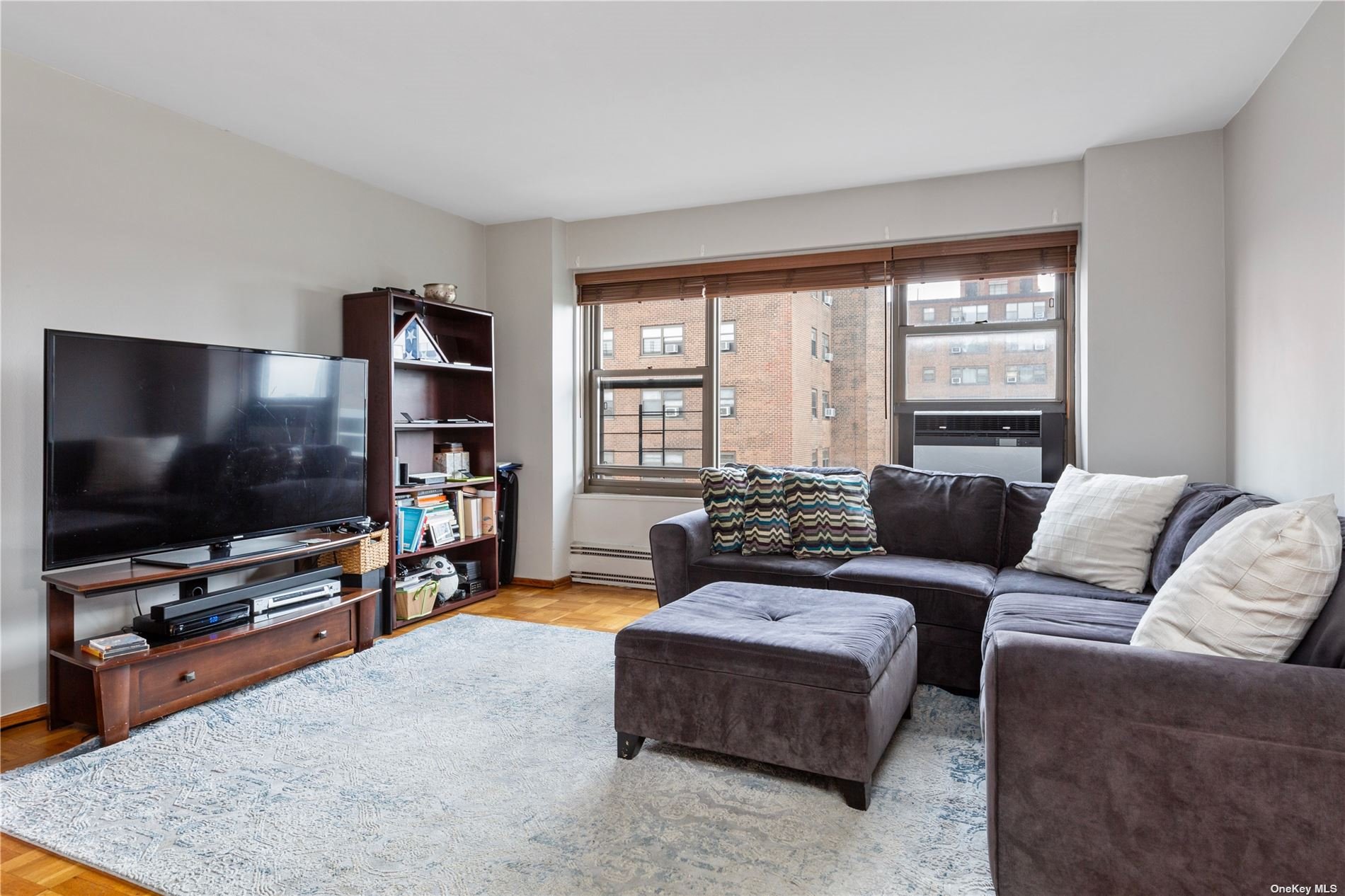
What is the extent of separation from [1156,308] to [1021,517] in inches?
49.3

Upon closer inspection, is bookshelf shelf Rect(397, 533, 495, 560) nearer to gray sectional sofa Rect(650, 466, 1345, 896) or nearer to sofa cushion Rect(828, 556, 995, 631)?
sofa cushion Rect(828, 556, 995, 631)

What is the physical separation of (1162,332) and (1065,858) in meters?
2.92

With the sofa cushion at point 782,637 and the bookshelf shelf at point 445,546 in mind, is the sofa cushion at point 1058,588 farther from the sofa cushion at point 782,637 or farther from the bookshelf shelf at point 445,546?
the bookshelf shelf at point 445,546

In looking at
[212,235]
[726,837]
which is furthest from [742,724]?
[212,235]

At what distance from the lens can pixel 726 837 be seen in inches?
76.3

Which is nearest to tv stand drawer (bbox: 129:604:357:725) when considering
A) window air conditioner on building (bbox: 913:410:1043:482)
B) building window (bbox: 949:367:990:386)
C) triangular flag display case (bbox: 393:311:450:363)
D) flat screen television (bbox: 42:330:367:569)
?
flat screen television (bbox: 42:330:367:569)

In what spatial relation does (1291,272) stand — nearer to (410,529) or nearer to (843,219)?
(843,219)

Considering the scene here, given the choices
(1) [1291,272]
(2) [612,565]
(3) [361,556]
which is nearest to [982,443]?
(1) [1291,272]

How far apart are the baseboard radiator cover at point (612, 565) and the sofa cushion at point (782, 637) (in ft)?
7.40

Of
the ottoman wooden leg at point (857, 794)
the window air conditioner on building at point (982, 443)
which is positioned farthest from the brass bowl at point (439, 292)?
the ottoman wooden leg at point (857, 794)

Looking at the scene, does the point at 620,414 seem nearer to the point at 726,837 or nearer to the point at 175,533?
the point at 175,533

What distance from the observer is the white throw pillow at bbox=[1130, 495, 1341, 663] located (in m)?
1.55

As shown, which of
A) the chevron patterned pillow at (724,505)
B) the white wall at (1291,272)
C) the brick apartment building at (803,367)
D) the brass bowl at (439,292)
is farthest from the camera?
the brass bowl at (439,292)

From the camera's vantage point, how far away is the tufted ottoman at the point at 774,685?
209cm
